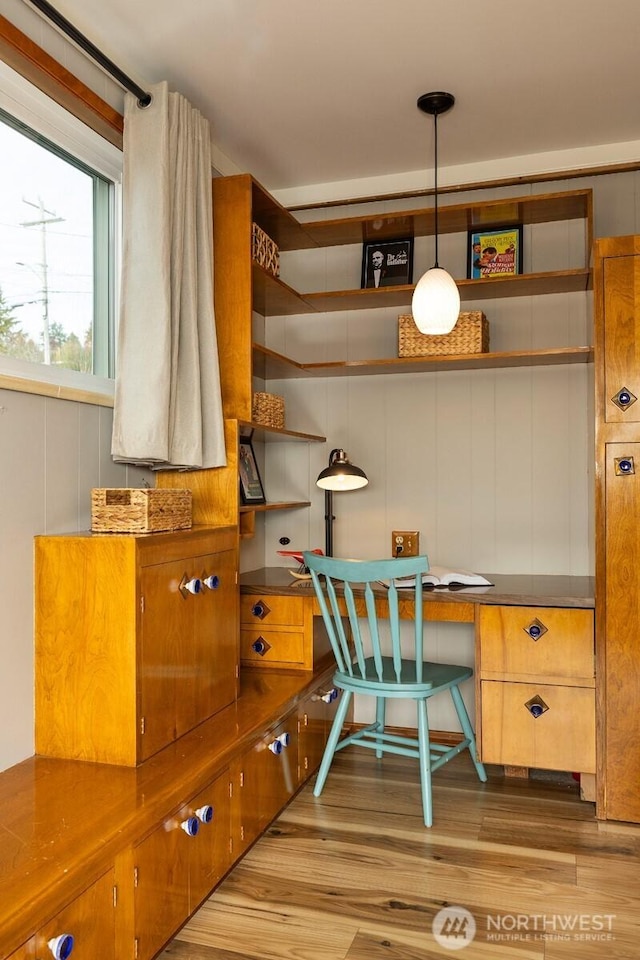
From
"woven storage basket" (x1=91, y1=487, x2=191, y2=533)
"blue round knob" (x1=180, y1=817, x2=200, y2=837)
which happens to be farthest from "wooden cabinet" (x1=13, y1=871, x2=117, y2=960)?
"woven storage basket" (x1=91, y1=487, x2=191, y2=533)

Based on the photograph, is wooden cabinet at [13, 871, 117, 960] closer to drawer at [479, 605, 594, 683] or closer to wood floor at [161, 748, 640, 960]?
wood floor at [161, 748, 640, 960]

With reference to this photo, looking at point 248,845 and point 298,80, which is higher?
point 298,80

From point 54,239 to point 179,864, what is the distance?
1.79 meters

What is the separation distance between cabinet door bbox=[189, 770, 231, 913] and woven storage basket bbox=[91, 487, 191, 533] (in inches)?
29.1

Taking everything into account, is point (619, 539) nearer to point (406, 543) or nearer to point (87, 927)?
point (406, 543)

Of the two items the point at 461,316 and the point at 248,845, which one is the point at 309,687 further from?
the point at 461,316

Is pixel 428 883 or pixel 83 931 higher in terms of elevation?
pixel 83 931

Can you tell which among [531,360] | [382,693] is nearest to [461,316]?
[531,360]

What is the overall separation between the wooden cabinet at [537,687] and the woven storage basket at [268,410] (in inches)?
43.9

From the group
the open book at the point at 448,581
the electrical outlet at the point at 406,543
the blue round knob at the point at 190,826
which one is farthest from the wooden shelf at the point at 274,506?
the blue round knob at the point at 190,826

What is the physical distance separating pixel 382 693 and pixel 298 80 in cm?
218

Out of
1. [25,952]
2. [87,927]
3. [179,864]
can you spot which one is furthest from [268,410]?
[25,952]

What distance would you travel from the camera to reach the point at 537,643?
8.84ft

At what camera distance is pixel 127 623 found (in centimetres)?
204
